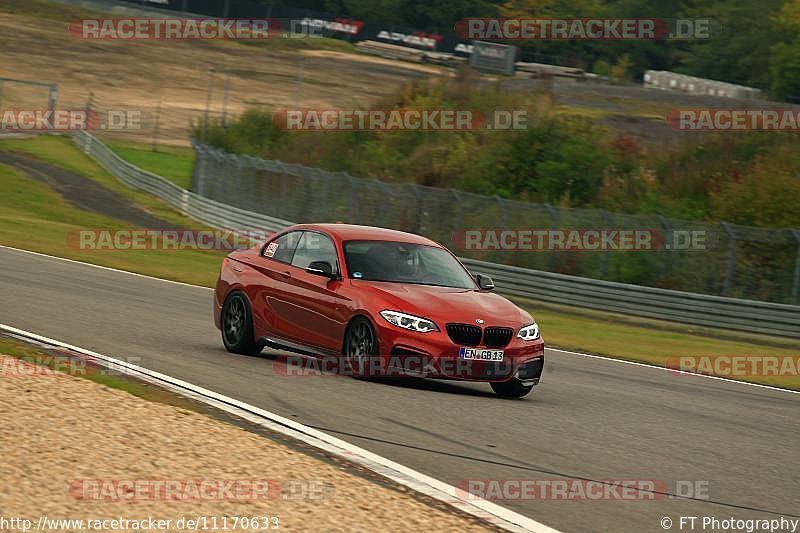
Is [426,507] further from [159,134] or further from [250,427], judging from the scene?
[159,134]

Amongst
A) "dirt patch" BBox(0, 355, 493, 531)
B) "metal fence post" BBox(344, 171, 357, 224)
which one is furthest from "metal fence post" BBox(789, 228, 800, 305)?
"dirt patch" BBox(0, 355, 493, 531)

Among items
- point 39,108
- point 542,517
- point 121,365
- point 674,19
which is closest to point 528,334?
point 121,365

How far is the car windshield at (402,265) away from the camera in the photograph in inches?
519

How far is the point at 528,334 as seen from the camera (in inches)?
501

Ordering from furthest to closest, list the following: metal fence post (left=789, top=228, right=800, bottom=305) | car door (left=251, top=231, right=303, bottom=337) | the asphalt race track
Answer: metal fence post (left=789, top=228, right=800, bottom=305) → car door (left=251, top=231, right=303, bottom=337) → the asphalt race track

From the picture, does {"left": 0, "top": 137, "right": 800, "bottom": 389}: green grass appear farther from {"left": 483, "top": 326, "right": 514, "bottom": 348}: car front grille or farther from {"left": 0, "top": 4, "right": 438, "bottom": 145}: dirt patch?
{"left": 0, "top": 4, "right": 438, "bottom": 145}: dirt patch

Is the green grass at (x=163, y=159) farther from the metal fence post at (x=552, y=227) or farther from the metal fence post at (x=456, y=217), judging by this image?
the metal fence post at (x=552, y=227)

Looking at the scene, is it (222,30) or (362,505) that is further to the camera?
(222,30)

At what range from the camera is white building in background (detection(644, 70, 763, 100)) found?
259ft

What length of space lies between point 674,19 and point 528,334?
Result: 9696 centimetres

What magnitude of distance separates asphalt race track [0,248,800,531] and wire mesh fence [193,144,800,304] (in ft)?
38.9

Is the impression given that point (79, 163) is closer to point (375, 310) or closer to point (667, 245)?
point (667, 245)

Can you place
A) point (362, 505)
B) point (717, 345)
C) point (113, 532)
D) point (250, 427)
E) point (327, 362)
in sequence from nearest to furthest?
point (113, 532), point (362, 505), point (250, 427), point (327, 362), point (717, 345)

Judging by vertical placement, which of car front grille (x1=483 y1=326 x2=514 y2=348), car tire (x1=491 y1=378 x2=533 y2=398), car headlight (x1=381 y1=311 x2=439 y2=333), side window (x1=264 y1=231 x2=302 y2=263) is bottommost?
car tire (x1=491 y1=378 x2=533 y2=398)
